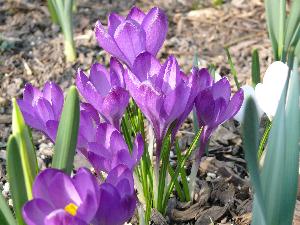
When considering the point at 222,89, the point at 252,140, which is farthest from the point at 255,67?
the point at 252,140

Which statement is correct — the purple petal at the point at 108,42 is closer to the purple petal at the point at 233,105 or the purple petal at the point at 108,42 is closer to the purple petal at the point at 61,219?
the purple petal at the point at 233,105

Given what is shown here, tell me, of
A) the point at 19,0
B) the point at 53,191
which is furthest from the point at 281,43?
the point at 19,0

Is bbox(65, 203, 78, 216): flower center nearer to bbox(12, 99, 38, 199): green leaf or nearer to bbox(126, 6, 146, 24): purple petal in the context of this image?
bbox(12, 99, 38, 199): green leaf

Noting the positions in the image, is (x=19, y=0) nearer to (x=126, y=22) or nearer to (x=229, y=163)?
(x=229, y=163)

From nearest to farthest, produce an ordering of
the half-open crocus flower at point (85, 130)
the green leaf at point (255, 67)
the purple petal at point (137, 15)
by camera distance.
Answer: the half-open crocus flower at point (85, 130)
the purple petal at point (137, 15)
the green leaf at point (255, 67)

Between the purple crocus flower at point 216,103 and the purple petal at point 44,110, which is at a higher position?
the purple petal at point 44,110

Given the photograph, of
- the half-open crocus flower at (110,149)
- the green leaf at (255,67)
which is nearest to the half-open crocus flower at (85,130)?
the half-open crocus flower at (110,149)

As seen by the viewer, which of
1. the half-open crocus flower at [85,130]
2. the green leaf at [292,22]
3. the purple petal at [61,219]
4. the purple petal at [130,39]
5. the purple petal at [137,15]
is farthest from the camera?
the green leaf at [292,22]
